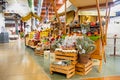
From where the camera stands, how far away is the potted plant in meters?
4.29

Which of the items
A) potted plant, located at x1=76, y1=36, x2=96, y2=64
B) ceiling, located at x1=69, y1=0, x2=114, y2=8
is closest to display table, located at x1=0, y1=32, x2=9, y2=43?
ceiling, located at x1=69, y1=0, x2=114, y2=8

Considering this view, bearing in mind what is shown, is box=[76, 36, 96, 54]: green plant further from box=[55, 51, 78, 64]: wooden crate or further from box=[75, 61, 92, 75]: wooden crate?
box=[75, 61, 92, 75]: wooden crate

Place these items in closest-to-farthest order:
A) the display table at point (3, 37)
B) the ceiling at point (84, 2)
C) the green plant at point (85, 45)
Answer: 1. the green plant at point (85, 45)
2. the ceiling at point (84, 2)
3. the display table at point (3, 37)

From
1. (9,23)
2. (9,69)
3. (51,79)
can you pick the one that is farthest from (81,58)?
(9,23)

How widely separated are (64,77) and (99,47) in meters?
1.34

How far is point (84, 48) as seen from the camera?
4.32m

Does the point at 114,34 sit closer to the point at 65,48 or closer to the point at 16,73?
the point at 65,48

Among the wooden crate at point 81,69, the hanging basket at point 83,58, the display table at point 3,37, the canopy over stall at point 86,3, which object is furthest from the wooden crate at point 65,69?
the display table at point 3,37

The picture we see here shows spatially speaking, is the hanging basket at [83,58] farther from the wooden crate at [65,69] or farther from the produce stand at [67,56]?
the wooden crate at [65,69]

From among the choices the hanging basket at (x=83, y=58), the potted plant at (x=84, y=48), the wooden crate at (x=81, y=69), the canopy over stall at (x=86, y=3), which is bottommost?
the wooden crate at (x=81, y=69)

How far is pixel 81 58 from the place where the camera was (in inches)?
173

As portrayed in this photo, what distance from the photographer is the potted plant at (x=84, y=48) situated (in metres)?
4.29

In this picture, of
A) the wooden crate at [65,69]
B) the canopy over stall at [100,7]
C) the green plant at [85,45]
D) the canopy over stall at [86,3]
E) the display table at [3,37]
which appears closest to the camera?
the wooden crate at [65,69]

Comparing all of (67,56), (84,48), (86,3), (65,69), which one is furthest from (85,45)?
(86,3)
